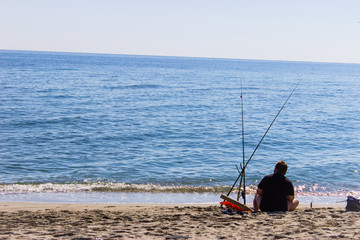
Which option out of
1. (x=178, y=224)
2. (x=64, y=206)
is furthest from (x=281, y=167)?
(x=64, y=206)

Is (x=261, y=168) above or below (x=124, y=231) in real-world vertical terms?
below

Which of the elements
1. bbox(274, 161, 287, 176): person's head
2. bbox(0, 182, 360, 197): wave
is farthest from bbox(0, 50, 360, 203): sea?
bbox(274, 161, 287, 176): person's head

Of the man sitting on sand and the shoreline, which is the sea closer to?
the shoreline

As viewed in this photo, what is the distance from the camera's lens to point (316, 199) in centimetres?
991

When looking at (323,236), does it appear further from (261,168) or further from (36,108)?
Result: (36,108)

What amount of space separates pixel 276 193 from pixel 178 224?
5.74ft

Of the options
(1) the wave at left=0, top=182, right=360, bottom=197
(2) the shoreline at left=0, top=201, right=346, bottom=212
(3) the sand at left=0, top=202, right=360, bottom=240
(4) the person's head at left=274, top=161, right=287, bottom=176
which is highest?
(4) the person's head at left=274, top=161, right=287, bottom=176

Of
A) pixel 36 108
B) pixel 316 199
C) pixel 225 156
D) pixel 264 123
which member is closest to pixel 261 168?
pixel 225 156

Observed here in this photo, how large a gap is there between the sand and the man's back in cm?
21

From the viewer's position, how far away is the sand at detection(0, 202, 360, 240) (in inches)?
199

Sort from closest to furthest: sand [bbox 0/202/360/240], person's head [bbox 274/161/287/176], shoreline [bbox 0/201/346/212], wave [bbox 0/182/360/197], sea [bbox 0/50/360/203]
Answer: sand [bbox 0/202/360/240] → person's head [bbox 274/161/287/176] → shoreline [bbox 0/201/346/212] → wave [bbox 0/182/360/197] → sea [bbox 0/50/360/203]

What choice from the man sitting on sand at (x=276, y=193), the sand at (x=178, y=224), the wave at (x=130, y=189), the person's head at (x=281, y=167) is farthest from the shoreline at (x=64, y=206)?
the person's head at (x=281, y=167)

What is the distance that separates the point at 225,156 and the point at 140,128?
19.7 feet

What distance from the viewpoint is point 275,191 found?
6.35 m
